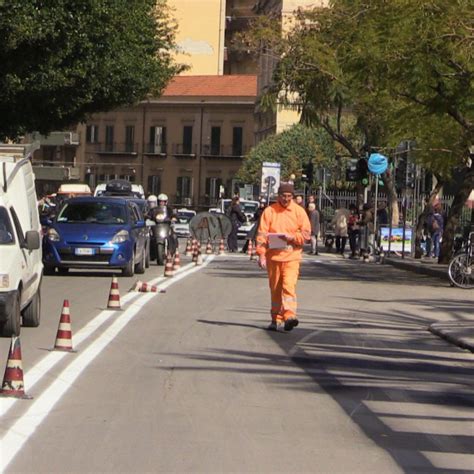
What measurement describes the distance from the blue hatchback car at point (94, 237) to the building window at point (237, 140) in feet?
253

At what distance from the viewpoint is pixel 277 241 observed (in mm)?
16625

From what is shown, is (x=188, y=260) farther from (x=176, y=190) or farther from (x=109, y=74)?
(x=176, y=190)

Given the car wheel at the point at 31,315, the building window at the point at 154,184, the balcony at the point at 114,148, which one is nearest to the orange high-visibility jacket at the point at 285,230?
the car wheel at the point at 31,315

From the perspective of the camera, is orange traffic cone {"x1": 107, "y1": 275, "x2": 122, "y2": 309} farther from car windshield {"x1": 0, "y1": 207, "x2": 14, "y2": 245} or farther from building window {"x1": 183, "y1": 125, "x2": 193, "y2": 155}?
building window {"x1": 183, "y1": 125, "x2": 193, "y2": 155}

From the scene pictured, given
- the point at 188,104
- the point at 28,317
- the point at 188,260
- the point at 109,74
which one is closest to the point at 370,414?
the point at 28,317

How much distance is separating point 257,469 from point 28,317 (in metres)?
8.45

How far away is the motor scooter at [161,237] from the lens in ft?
110

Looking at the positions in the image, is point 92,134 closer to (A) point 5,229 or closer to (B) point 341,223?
(B) point 341,223

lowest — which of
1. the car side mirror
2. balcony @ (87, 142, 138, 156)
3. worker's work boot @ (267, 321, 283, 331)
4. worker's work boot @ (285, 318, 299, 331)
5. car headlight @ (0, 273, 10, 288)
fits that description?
worker's work boot @ (267, 321, 283, 331)

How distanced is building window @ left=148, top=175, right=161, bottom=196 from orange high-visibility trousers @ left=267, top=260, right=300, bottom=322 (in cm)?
9113

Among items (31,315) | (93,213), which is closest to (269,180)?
(93,213)

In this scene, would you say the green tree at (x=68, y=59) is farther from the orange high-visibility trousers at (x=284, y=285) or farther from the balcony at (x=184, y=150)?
the balcony at (x=184, y=150)

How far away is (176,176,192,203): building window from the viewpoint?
10694cm

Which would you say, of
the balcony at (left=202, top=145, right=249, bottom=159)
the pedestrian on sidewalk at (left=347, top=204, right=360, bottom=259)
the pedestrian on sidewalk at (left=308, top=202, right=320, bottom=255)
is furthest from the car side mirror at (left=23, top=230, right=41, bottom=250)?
the balcony at (left=202, top=145, right=249, bottom=159)
